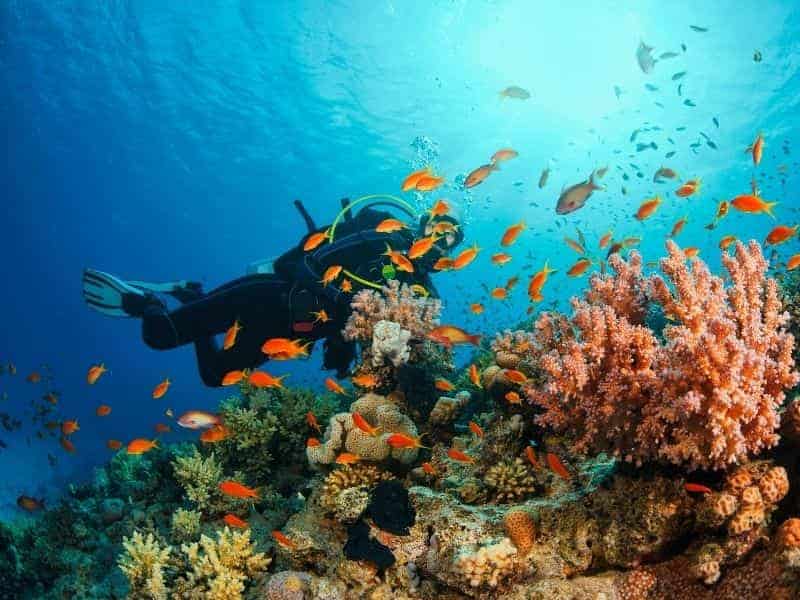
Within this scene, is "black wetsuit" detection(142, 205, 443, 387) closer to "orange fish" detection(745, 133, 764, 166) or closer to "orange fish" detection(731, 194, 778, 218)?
"orange fish" detection(731, 194, 778, 218)

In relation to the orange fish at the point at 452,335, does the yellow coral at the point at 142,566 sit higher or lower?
lower

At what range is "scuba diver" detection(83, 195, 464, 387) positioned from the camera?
21.9 feet

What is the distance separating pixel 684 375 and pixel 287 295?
20.1 ft

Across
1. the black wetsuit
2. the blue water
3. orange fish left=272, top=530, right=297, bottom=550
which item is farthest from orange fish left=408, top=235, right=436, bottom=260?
the blue water

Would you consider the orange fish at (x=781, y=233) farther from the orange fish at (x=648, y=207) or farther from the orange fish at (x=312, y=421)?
the orange fish at (x=312, y=421)

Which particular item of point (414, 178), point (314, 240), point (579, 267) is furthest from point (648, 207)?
point (314, 240)

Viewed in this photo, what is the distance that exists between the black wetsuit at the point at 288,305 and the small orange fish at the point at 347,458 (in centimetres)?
219

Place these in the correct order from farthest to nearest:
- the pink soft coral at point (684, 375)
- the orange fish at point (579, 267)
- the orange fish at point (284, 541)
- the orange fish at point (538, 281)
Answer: the orange fish at point (579, 267)
the orange fish at point (538, 281)
the orange fish at point (284, 541)
the pink soft coral at point (684, 375)

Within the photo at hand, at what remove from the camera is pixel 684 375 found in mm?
2590

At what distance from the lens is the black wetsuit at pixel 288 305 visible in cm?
676

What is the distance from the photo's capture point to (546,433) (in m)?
4.24

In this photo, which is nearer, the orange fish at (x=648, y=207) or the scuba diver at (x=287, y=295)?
the scuba diver at (x=287, y=295)

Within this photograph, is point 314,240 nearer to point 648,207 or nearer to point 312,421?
point 312,421

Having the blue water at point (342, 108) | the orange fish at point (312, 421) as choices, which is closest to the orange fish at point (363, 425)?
the orange fish at point (312, 421)
